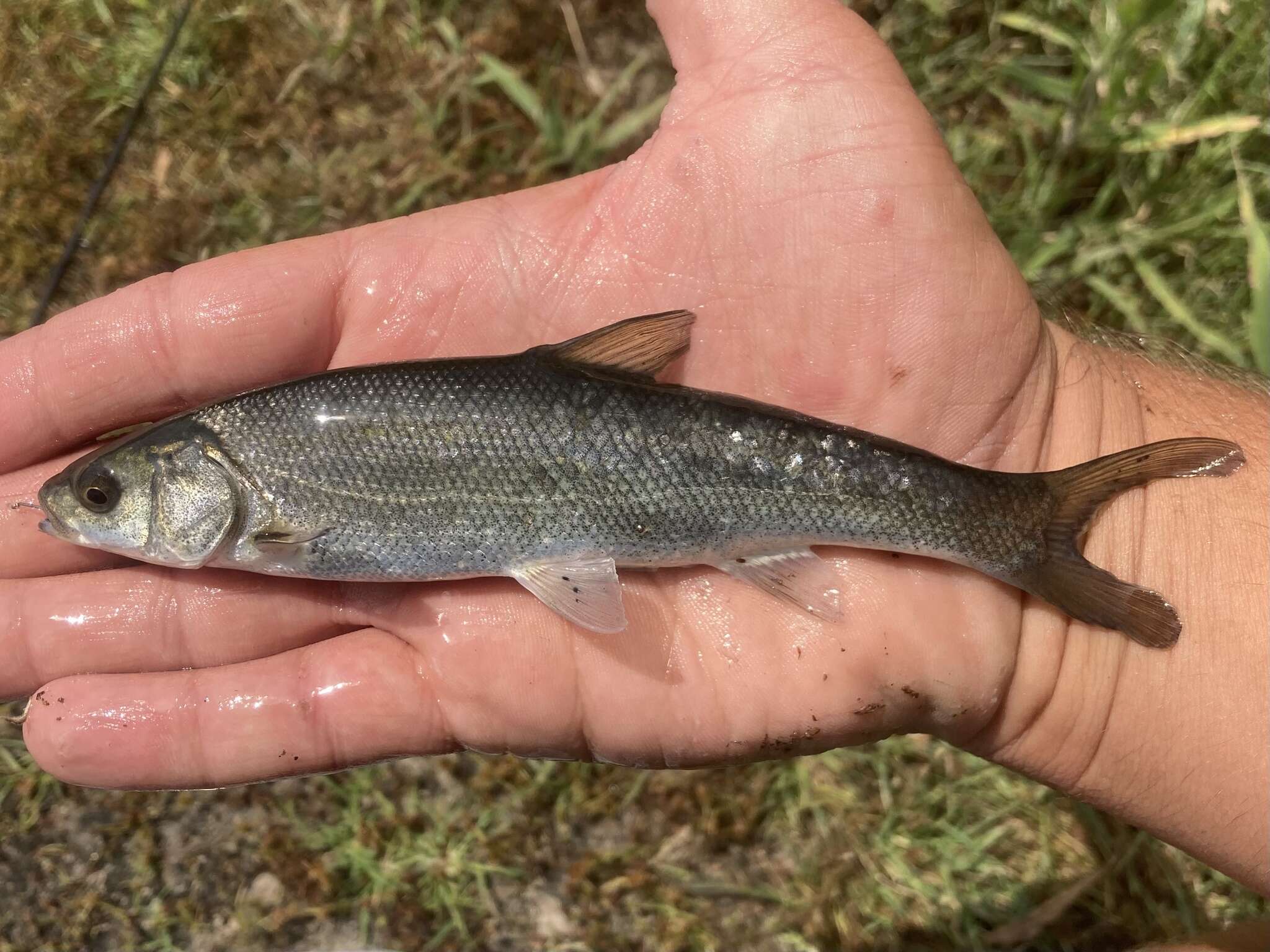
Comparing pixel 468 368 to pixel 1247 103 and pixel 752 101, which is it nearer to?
pixel 752 101

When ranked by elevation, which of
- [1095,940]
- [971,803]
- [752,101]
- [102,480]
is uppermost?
[752,101]

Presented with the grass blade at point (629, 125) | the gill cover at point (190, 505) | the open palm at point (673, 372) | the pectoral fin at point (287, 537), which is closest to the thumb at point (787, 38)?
the open palm at point (673, 372)

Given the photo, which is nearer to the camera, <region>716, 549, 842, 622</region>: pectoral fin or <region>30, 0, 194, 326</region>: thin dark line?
<region>716, 549, 842, 622</region>: pectoral fin

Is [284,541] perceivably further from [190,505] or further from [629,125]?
[629,125]

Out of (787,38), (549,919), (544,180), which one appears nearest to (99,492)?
(549,919)

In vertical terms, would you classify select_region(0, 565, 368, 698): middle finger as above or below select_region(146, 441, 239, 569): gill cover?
below

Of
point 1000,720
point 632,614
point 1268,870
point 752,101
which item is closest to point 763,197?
point 752,101

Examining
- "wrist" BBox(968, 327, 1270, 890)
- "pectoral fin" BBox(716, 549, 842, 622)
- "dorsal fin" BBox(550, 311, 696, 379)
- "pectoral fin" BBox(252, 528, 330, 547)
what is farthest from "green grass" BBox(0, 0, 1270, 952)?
"dorsal fin" BBox(550, 311, 696, 379)

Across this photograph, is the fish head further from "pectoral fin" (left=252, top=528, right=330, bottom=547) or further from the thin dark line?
the thin dark line
